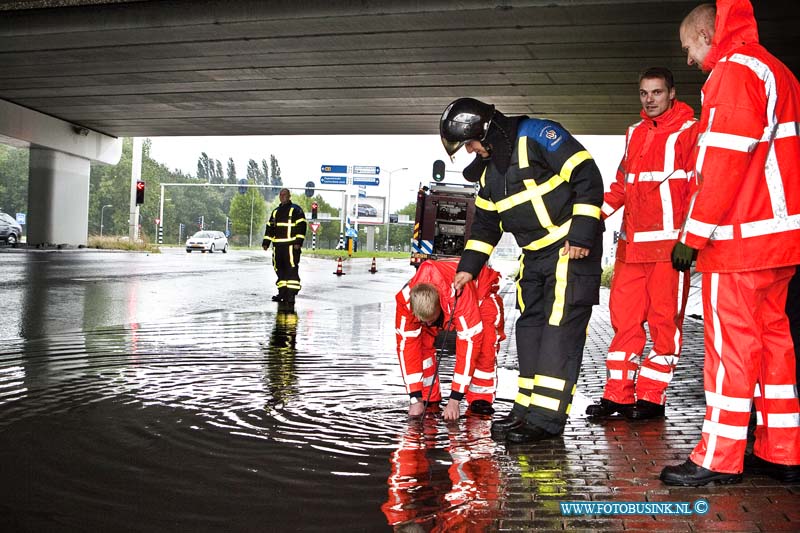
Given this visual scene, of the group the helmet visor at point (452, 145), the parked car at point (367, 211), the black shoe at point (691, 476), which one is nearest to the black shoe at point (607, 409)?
the black shoe at point (691, 476)

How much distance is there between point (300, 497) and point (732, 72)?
8.29 ft

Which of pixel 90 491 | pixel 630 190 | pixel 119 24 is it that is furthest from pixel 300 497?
pixel 119 24

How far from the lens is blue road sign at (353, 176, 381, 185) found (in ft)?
208

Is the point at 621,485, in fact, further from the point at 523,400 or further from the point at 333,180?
the point at 333,180

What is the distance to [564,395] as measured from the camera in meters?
4.39

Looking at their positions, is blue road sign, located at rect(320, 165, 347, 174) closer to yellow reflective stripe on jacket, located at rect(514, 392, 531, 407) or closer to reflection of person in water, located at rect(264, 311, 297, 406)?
reflection of person in water, located at rect(264, 311, 297, 406)

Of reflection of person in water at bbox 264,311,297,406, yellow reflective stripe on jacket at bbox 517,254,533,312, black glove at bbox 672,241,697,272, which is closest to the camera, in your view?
black glove at bbox 672,241,697,272

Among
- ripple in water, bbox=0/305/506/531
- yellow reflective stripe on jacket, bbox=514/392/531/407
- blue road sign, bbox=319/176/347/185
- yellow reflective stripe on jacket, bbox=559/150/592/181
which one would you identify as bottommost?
ripple in water, bbox=0/305/506/531

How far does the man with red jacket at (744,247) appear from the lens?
3418mm

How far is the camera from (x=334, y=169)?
210 ft

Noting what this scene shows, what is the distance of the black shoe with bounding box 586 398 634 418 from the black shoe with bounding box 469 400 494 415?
0.60 metres

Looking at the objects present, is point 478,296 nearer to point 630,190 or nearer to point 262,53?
point 630,190

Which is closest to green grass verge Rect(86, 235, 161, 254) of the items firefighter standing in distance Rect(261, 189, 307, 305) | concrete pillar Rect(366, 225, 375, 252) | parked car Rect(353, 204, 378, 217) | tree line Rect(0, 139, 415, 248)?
firefighter standing in distance Rect(261, 189, 307, 305)

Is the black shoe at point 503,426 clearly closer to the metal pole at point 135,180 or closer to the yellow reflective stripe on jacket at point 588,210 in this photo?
the yellow reflective stripe on jacket at point 588,210
